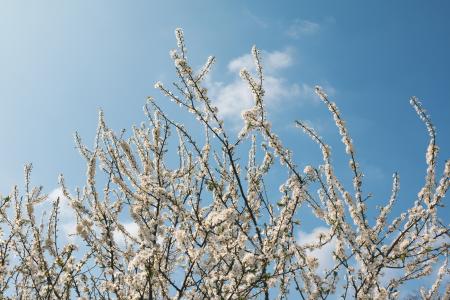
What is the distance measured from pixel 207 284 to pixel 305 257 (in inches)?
49.4

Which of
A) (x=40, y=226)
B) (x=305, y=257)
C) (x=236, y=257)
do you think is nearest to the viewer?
(x=236, y=257)

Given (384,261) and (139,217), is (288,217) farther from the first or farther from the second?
(139,217)

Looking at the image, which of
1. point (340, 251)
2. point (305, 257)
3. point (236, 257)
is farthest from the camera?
point (340, 251)

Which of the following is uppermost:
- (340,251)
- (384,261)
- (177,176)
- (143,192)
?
(177,176)

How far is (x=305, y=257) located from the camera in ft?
17.8

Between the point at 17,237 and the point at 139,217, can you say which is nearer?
the point at 139,217

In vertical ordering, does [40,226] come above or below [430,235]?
above

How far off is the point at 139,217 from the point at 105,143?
1190mm

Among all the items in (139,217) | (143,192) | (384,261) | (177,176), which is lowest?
(384,261)

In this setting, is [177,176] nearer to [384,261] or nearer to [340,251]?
[340,251]

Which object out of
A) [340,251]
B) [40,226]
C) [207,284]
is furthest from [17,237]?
[340,251]

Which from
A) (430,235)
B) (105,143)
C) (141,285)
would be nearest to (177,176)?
(105,143)

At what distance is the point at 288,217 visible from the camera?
5395 mm

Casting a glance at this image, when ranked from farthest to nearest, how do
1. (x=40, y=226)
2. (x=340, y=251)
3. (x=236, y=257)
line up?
(x=40, y=226) → (x=340, y=251) → (x=236, y=257)
